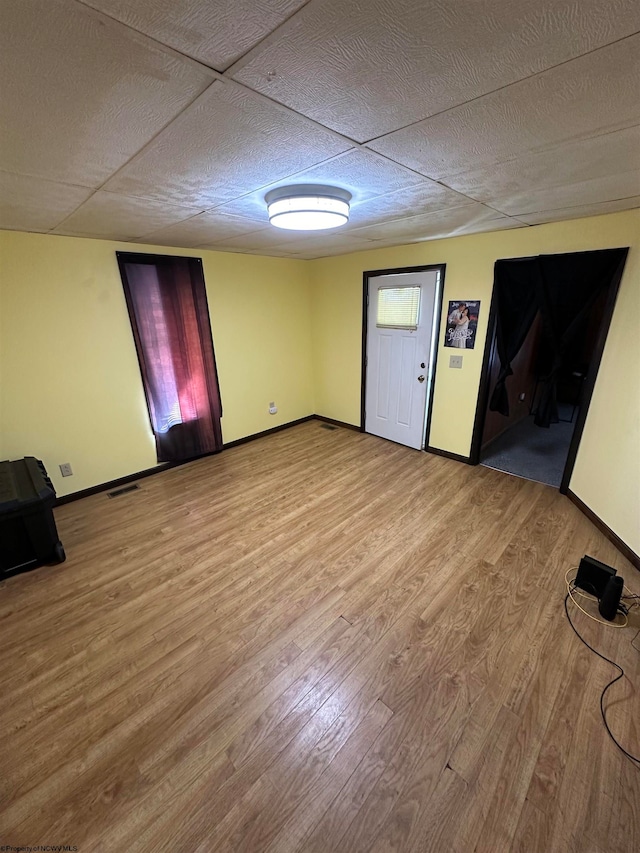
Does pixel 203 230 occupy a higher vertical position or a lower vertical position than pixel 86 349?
higher

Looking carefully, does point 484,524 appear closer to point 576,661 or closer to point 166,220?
point 576,661

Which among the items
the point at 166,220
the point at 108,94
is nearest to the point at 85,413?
the point at 166,220

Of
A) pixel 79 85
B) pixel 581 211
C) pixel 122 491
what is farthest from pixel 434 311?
pixel 122 491

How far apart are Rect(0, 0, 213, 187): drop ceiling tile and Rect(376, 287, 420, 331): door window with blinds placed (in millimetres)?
2962

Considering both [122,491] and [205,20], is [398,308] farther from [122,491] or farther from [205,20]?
[122,491]

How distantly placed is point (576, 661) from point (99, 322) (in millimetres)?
4135

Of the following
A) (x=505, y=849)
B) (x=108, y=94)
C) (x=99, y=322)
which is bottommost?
(x=505, y=849)

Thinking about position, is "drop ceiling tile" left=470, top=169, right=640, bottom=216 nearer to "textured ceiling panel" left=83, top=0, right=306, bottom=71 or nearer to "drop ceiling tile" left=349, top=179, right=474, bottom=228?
"drop ceiling tile" left=349, top=179, right=474, bottom=228

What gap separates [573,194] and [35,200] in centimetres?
294

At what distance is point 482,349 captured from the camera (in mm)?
3285

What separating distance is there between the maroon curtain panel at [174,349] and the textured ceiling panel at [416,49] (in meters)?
2.73

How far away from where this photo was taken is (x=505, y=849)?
3.66 ft

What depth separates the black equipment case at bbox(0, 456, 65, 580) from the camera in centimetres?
221

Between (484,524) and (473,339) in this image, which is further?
(473,339)
